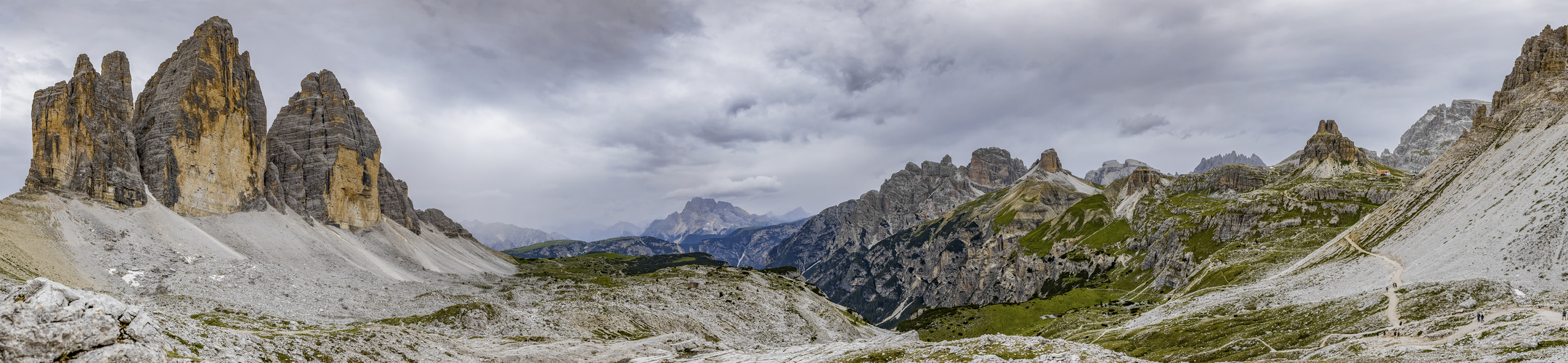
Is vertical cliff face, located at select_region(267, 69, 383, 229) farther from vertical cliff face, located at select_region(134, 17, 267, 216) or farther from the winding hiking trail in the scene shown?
the winding hiking trail

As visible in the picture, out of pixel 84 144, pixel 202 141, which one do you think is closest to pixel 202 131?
pixel 202 141

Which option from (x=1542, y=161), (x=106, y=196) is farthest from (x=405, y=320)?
(x=1542, y=161)

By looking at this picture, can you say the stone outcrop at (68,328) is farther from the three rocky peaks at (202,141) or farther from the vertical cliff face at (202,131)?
the vertical cliff face at (202,131)

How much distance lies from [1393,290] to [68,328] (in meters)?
106

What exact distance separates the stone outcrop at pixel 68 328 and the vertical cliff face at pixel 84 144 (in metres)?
132

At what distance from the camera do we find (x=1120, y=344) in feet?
261

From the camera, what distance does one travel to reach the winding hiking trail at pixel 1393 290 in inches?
2309

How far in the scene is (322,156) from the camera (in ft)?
612

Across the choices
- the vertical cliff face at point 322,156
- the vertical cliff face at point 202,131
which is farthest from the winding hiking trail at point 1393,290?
the vertical cliff face at point 322,156

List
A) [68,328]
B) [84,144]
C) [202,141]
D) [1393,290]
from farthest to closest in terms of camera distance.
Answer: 1. [202,141]
2. [84,144]
3. [1393,290]
4. [68,328]

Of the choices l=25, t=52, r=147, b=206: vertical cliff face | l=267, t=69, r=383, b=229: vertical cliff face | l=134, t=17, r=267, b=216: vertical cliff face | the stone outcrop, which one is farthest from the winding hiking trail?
l=267, t=69, r=383, b=229: vertical cliff face

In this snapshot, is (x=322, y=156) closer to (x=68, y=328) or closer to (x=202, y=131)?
(x=202, y=131)

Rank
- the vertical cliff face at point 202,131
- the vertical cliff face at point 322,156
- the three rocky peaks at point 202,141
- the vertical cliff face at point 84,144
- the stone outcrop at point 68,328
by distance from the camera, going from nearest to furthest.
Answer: the stone outcrop at point 68,328
the vertical cliff face at point 84,144
the three rocky peaks at point 202,141
the vertical cliff face at point 202,131
the vertical cliff face at point 322,156

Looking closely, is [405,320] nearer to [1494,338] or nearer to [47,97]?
[47,97]
